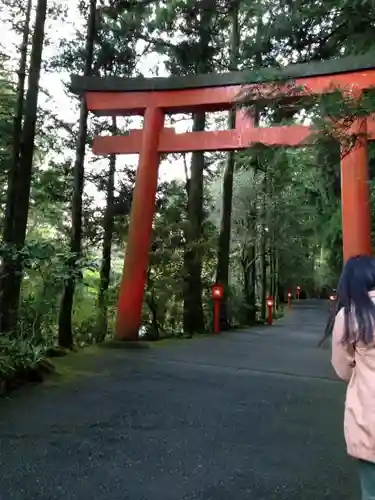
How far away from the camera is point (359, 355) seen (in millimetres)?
1777

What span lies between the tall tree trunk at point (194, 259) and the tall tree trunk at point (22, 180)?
5.00 metres

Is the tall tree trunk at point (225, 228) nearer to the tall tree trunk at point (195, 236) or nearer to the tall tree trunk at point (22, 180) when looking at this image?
the tall tree trunk at point (195, 236)

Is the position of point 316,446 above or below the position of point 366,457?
below

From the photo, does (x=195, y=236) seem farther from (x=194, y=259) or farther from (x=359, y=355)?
(x=359, y=355)

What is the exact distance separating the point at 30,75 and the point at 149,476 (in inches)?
229

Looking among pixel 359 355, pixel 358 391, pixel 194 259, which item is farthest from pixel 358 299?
pixel 194 259

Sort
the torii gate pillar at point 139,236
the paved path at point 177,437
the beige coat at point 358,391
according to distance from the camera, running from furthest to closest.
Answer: the torii gate pillar at point 139,236 → the paved path at point 177,437 → the beige coat at point 358,391

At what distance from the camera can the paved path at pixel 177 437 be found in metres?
2.74

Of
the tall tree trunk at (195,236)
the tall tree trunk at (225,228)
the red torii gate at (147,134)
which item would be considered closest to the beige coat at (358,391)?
the red torii gate at (147,134)

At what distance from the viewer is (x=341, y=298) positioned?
6.02ft

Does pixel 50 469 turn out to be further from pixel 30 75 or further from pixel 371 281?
pixel 30 75

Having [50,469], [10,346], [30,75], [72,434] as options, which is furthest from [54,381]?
[30,75]

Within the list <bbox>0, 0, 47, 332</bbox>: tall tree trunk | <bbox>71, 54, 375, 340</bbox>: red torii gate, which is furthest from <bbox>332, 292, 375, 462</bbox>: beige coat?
<bbox>71, 54, 375, 340</bbox>: red torii gate

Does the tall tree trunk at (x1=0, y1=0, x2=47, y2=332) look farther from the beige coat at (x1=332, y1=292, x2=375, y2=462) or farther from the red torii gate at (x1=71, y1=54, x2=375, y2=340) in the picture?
the beige coat at (x1=332, y1=292, x2=375, y2=462)
